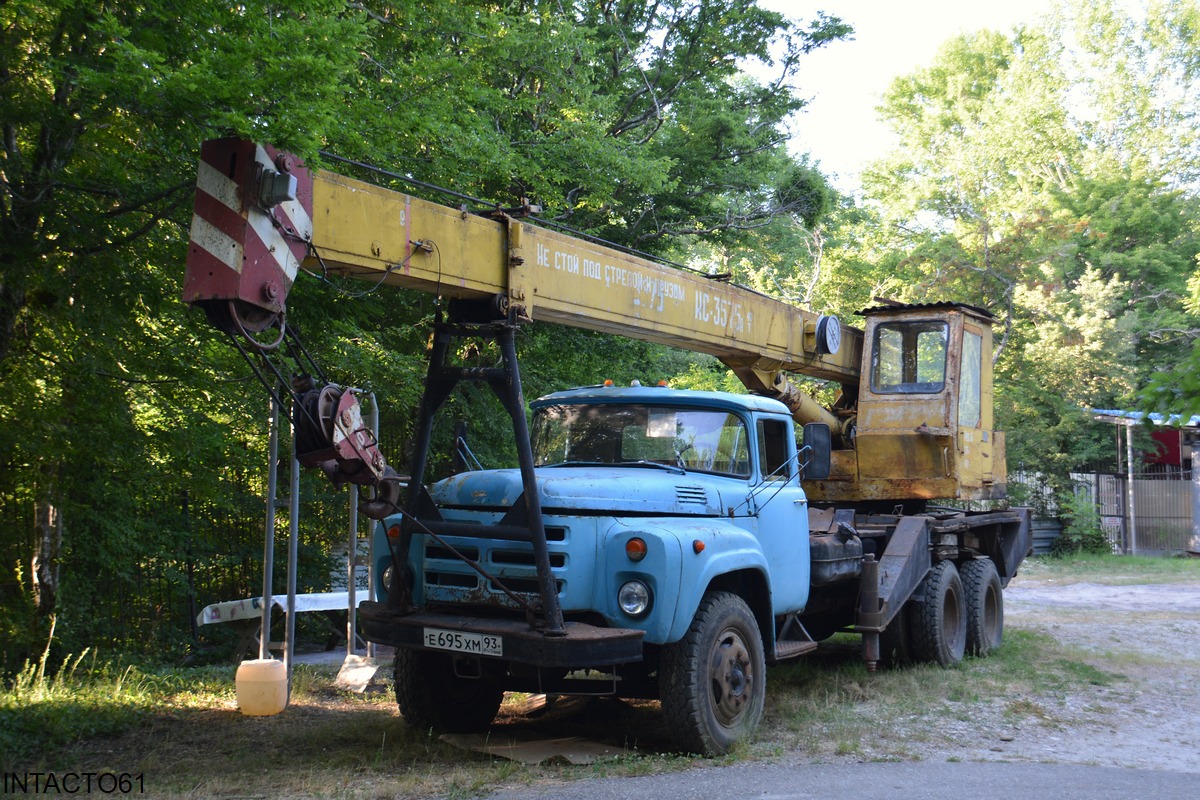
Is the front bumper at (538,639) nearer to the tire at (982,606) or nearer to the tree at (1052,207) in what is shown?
the tire at (982,606)

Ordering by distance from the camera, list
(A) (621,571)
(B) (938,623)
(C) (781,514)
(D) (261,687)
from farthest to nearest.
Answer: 1. (B) (938,623)
2. (C) (781,514)
3. (D) (261,687)
4. (A) (621,571)

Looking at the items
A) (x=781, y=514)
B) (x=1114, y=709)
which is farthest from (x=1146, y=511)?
(x=781, y=514)

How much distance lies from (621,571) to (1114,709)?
4568 millimetres

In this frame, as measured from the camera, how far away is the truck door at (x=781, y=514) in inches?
304

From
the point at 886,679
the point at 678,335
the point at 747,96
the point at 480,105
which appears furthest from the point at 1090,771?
the point at 747,96

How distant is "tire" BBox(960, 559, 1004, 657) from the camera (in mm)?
11125

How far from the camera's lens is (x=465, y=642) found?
20.7ft

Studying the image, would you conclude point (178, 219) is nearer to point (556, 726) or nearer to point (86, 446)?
point (86, 446)

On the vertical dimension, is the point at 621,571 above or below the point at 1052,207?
below

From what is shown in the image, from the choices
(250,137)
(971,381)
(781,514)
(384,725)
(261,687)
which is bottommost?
(384,725)

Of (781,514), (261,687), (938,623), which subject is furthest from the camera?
(938,623)

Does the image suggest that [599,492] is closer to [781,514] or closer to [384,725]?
[781,514]

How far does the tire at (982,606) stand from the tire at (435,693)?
18.9 ft

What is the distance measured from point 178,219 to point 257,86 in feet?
5.46
